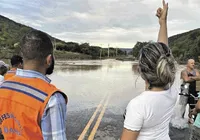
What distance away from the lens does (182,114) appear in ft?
26.4

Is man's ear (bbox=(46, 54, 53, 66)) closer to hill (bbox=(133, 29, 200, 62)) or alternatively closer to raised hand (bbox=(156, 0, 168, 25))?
raised hand (bbox=(156, 0, 168, 25))

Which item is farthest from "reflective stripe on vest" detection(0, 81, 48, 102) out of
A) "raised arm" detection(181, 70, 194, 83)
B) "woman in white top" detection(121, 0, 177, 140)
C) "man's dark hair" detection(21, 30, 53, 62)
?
"raised arm" detection(181, 70, 194, 83)

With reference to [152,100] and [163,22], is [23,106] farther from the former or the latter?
[163,22]

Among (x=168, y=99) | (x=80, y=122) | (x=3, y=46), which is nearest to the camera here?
(x=168, y=99)

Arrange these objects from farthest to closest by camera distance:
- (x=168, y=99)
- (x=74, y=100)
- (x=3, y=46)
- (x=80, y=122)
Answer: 1. (x=3, y=46)
2. (x=74, y=100)
3. (x=80, y=122)
4. (x=168, y=99)

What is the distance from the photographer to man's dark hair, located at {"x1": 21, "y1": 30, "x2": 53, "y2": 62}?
1.96 meters

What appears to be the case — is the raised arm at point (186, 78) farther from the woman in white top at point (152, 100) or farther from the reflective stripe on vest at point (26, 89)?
the reflective stripe on vest at point (26, 89)

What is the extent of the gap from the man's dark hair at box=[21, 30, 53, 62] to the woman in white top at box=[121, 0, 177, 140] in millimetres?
686

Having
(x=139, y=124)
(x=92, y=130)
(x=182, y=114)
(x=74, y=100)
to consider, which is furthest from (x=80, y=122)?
(x=139, y=124)

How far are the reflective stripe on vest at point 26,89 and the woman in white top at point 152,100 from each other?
0.60 meters

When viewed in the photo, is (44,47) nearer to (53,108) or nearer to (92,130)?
(53,108)

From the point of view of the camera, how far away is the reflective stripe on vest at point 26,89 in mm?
1782

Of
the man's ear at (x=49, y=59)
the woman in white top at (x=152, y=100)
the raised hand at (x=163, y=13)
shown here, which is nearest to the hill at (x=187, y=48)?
the raised hand at (x=163, y=13)

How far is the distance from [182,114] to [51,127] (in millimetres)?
6854
